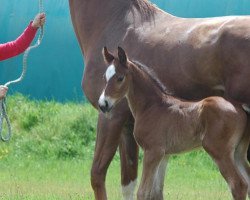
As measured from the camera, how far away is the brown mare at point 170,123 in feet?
25.8

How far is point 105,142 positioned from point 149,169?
97 cm

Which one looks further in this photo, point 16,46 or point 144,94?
point 16,46

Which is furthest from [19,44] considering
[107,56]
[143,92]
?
[143,92]

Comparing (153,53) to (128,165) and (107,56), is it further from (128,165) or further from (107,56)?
(128,165)

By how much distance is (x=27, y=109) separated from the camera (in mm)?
17047

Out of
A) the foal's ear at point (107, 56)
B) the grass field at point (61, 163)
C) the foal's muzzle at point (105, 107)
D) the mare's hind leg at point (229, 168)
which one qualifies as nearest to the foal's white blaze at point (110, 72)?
the foal's ear at point (107, 56)

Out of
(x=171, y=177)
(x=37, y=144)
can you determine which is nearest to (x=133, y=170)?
(x=171, y=177)

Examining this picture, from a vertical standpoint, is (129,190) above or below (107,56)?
below

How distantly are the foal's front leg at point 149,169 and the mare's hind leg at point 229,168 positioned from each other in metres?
0.49

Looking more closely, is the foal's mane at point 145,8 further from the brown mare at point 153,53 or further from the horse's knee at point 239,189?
the horse's knee at point 239,189

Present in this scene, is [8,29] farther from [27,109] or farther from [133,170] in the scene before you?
[133,170]

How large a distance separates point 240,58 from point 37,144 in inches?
327

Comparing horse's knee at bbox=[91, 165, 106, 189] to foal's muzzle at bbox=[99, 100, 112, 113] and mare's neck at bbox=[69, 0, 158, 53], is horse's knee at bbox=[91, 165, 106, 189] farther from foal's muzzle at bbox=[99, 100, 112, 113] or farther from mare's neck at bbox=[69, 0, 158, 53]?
mare's neck at bbox=[69, 0, 158, 53]

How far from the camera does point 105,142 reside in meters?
8.95
